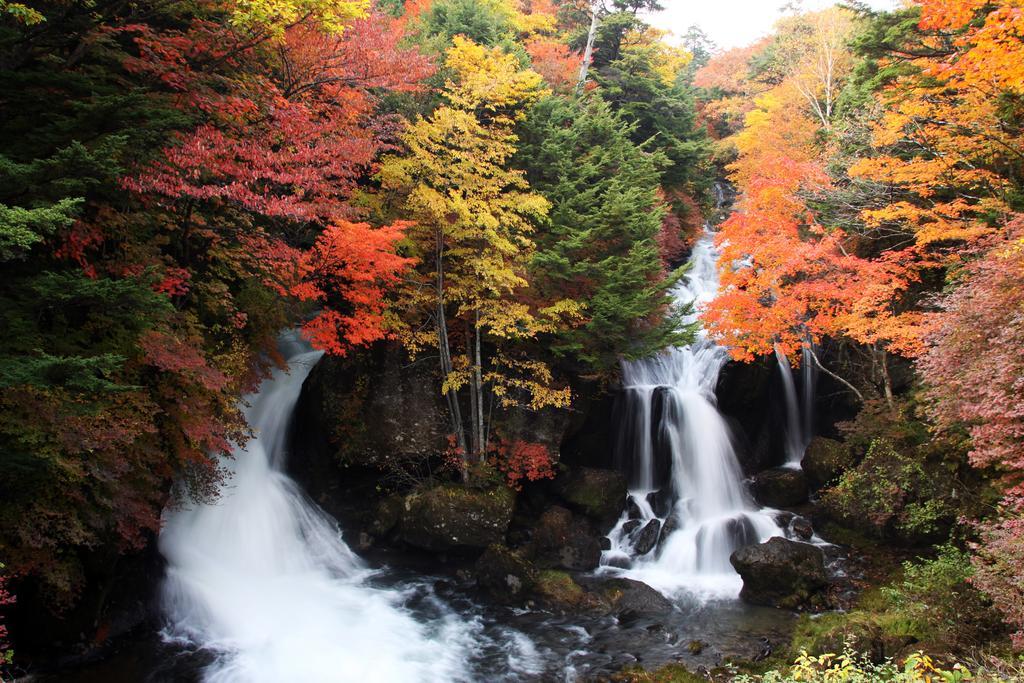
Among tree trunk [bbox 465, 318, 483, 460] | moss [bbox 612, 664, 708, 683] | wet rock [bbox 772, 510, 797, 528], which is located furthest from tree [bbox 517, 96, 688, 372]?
moss [bbox 612, 664, 708, 683]

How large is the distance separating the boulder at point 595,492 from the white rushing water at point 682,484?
1.44 feet

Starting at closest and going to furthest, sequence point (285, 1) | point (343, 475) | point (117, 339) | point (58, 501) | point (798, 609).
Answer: point (58, 501), point (117, 339), point (285, 1), point (798, 609), point (343, 475)

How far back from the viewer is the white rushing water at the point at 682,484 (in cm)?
1298

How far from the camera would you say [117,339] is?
7715 mm

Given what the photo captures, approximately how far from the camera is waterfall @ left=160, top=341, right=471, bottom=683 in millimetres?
9305

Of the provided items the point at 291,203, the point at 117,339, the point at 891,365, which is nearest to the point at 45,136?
the point at 117,339

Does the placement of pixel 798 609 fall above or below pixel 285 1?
below

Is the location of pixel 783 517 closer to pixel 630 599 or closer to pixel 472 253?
pixel 630 599

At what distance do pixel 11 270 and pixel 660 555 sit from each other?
1284 centimetres

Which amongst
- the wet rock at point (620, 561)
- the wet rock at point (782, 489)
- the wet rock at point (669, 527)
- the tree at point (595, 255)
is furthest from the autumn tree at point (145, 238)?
the wet rock at point (782, 489)

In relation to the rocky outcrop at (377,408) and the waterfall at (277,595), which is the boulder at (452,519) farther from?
the waterfall at (277,595)

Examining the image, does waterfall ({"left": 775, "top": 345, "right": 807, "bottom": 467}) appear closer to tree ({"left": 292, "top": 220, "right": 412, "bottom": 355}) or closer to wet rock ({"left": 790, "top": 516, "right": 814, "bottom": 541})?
wet rock ({"left": 790, "top": 516, "right": 814, "bottom": 541})

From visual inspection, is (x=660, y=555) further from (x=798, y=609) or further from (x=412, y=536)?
(x=412, y=536)

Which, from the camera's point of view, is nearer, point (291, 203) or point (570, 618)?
point (291, 203)
